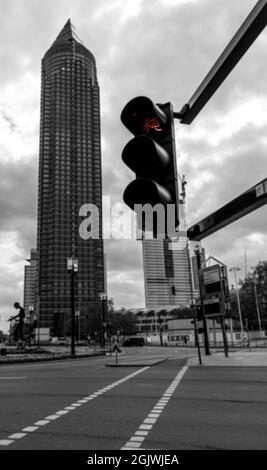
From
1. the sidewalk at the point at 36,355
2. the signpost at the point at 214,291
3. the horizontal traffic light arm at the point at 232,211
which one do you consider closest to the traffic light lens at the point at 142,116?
the horizontal traffic light arm at the point at 232,211

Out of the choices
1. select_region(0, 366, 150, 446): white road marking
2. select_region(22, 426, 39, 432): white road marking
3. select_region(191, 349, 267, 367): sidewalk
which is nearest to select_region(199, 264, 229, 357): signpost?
select_region(191, 349, 267, 367): sidewalk

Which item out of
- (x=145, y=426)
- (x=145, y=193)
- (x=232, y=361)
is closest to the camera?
(x=145, y=193)

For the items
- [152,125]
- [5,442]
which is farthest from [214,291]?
[152,125]

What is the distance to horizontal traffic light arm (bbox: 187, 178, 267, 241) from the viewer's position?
270 cm

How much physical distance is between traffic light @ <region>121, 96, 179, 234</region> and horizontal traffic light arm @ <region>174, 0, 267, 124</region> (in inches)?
12.3

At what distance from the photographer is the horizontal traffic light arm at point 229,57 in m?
2.56

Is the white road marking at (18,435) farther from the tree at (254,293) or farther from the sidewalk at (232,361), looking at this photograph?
the tree at (254,293)

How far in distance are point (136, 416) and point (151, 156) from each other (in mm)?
6377

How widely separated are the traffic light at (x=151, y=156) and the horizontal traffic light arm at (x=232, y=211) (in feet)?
0.67

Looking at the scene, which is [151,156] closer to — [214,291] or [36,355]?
[214,291]

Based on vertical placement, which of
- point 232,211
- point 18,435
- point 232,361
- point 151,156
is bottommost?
point 232,361

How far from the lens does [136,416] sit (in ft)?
27.3

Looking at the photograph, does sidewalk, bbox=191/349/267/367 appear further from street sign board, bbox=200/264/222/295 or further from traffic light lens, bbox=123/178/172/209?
traffic light lens, bbox=123/178/172/209

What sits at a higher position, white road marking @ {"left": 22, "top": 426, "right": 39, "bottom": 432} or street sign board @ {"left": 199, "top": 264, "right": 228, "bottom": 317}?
street sign board @ {"left": 199, "top": 264, "right": 228, "bottom": 317}
